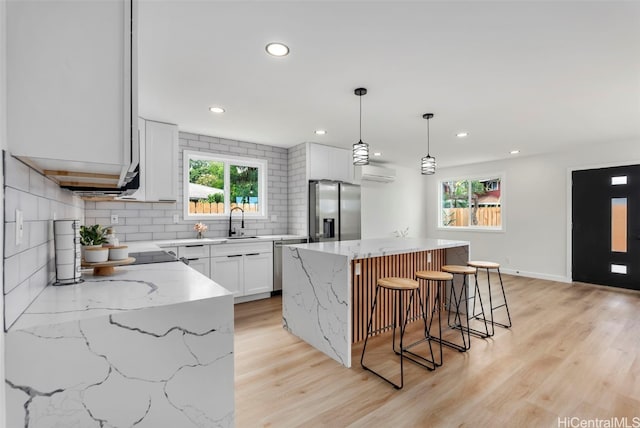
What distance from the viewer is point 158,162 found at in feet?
12.3

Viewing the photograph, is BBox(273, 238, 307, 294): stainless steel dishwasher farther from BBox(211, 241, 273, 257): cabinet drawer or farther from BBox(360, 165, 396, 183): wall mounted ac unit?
BBox(360, 165, 396, 183): wall mounted ac unit

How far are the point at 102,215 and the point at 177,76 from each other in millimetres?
2197

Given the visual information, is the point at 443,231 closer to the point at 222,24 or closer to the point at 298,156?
the point at 298,156

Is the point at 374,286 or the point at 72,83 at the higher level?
the point at 72,83

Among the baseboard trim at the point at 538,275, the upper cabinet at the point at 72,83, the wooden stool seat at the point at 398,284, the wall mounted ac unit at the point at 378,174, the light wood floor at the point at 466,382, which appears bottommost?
the light wood floor at the point at 466,382

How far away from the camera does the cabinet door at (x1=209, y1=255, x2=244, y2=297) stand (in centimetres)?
394

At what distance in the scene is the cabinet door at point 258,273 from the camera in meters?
4.22

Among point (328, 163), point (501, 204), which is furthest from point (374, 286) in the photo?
point (501, 204)

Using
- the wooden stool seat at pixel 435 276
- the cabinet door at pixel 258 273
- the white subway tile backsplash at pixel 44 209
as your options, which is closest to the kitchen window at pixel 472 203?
the wooden stool seat at pixel 435 276

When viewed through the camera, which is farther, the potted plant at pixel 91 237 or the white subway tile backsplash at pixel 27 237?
the potted plant at pixel 91 237

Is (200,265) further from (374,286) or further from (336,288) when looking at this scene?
(374,286)

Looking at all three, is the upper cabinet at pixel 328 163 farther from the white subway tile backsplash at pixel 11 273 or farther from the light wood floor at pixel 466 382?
the white subway tile backsplash at pixel 11 273

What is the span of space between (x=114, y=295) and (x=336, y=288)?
1.65 metres
